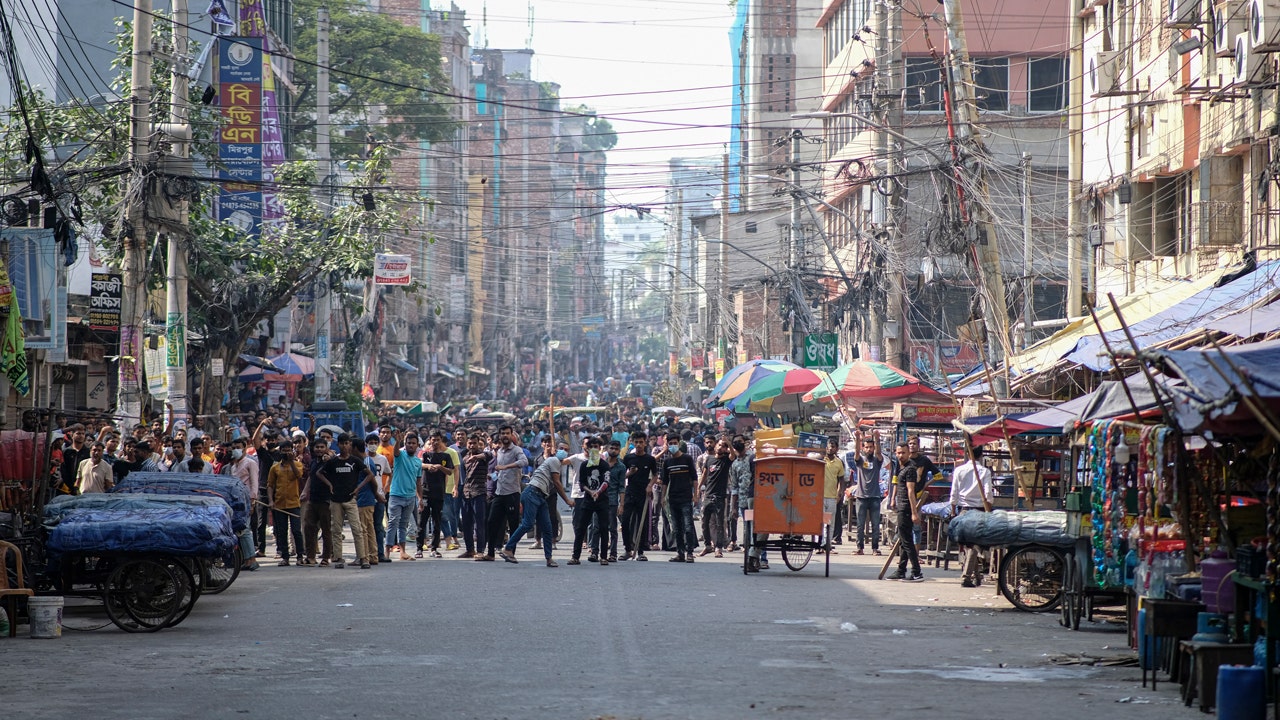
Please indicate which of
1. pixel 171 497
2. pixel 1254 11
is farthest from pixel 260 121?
pixel 1254 11

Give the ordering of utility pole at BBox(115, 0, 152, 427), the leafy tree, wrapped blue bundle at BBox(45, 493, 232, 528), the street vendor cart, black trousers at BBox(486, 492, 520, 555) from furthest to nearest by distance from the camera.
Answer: the leafy tree → utility pole at BBox(115, 0, 152, 427) → black trousers at BBox(486, 492, 520, 555) → the street vendor cart → wrapped blue bundle at BBox(45, 493, 232, 528)

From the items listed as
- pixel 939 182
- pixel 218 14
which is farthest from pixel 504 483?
pixel 939 182

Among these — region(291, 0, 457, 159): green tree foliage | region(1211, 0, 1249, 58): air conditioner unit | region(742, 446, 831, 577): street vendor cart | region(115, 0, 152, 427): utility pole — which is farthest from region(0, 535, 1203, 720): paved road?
region(291, 0, 457, 159): green tree foliage

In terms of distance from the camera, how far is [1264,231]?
19.4 meters

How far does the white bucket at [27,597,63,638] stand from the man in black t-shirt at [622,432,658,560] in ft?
29.6

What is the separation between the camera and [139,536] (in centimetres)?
1236

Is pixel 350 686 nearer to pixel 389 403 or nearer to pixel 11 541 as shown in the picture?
pixel 11 541

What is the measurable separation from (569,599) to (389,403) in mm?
38385

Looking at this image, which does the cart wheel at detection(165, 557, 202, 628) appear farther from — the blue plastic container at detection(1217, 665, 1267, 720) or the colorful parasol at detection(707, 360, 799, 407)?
the colorful parasol at detection(707, 360, 799, 407)

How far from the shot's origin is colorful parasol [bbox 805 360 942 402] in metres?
24.9

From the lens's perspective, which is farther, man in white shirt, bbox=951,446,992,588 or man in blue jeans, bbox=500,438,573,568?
man in blue jeans, bbox=500,438,573,568

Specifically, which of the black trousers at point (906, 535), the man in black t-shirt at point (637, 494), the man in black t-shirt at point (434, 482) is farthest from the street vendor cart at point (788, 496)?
the man in black t-shirt at point (434, 482)

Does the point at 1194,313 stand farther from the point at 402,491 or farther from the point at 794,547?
the point at 402,491

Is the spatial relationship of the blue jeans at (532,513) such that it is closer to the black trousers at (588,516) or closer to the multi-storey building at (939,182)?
the black trousers at (588,516)
